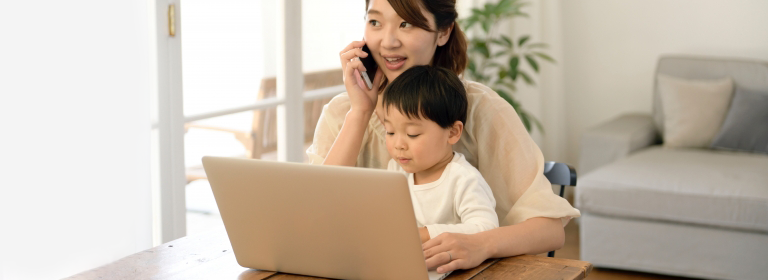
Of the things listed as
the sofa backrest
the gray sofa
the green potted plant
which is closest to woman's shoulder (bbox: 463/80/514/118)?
the gray sofa

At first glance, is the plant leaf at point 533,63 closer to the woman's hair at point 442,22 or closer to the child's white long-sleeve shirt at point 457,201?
the woman's hair at point 442,22

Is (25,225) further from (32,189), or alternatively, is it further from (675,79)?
(675,79)

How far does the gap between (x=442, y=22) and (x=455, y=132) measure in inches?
10.9

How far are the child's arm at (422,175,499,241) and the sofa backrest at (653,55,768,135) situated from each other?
2.78 metres

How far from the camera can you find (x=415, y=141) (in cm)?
139

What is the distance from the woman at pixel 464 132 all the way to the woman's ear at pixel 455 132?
119 millimetres

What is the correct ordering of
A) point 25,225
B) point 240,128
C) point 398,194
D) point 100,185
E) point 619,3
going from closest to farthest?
point 398,194 → point 25,225 → point 100,185 → point 240,128 → point 619,3

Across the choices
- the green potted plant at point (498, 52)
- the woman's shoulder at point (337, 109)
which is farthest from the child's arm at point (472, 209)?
the green potted plant at point (498, 52)

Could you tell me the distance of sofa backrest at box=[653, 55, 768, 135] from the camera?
145 inches

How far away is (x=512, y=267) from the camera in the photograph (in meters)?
1.21

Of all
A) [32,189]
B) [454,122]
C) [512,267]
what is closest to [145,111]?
[32,189]

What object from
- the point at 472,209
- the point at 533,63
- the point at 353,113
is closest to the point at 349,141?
the point at 353,113

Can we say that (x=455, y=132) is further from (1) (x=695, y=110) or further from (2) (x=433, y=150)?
(1) (x=695, y=110)

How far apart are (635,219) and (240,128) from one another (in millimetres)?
1627
